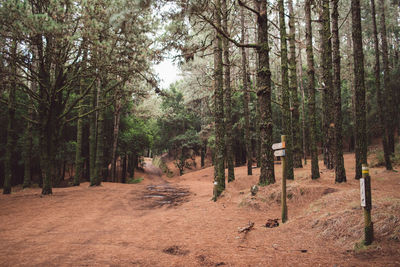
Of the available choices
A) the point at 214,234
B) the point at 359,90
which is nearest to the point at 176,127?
the point at 359,90

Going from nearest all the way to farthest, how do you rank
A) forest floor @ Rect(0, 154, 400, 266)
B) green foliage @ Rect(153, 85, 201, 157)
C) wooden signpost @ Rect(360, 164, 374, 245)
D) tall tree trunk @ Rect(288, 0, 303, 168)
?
1. wooden signpost @ Rect(360, 164, 374, 245)
2. forest floor @ Rect(0, 154, 400, 266)
3. tall tree trunk @ Rect(288, 0, 303, 168)
4. green foliage @ Rect(153, 85, 201, 157)

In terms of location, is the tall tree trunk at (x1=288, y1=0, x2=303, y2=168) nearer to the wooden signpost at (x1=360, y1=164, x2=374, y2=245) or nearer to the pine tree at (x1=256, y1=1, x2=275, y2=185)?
the pine tree at (x1=256, y1=1, x2=275, y2=185)

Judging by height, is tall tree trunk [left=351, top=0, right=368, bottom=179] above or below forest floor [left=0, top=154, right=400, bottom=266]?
above

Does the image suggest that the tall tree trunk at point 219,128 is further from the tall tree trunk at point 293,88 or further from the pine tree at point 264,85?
the tall tree trunk at point 293,88

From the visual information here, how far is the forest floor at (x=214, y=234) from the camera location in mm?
3627

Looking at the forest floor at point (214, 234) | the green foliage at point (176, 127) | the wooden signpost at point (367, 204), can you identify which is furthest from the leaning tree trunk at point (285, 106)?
Answer: the green foliage at point (176, 127)

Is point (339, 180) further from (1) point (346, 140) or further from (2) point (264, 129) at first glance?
(1) point (346, 140)

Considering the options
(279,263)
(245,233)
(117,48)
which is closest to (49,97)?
(117,48)

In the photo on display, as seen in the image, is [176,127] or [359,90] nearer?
[359,90]

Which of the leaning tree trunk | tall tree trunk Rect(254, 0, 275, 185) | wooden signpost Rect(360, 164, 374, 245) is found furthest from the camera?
the leaning tree trunk

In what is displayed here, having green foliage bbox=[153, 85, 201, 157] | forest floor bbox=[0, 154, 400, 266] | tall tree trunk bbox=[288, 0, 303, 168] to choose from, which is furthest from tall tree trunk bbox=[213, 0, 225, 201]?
green foliage bbox=[153, 85, 201, 157]

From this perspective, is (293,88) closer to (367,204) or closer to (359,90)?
(359,90)

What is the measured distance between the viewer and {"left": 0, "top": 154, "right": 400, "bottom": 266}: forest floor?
11.9ft

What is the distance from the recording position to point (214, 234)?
5422mm
